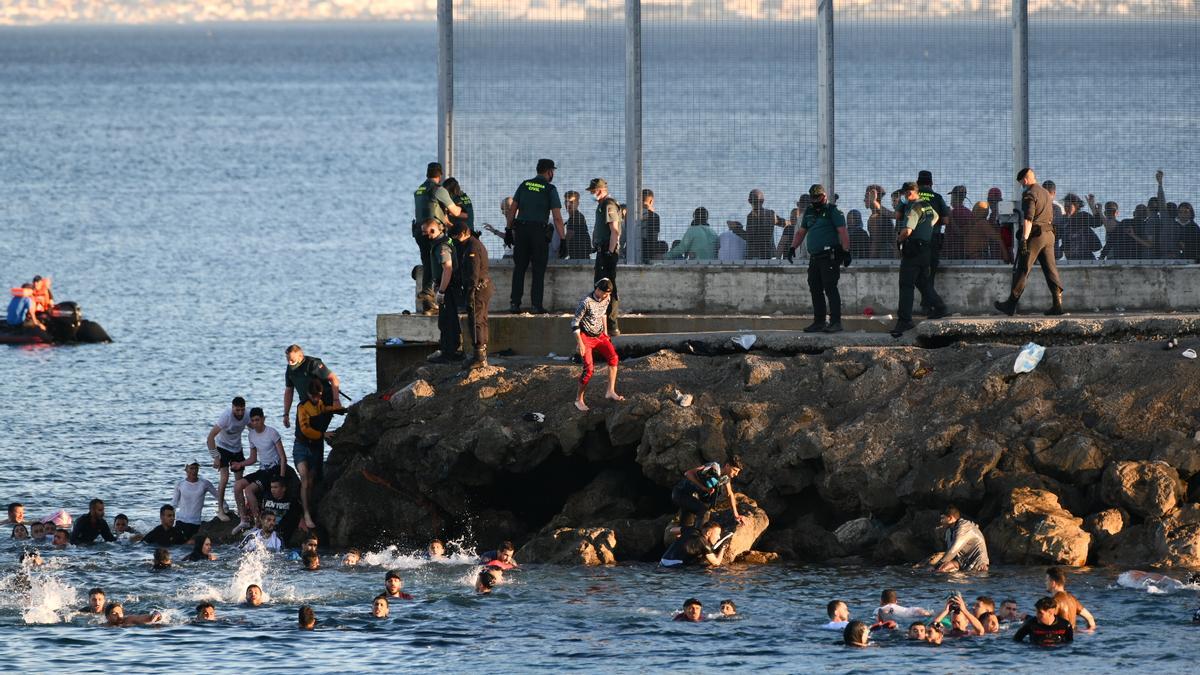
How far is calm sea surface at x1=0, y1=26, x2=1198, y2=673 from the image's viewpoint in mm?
26031

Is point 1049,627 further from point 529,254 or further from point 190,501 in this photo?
point 190,501

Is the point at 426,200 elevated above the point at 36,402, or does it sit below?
above

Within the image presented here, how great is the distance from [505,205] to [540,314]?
76.6 inches

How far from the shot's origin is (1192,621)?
85.5 ft

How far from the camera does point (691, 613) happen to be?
2662 cm

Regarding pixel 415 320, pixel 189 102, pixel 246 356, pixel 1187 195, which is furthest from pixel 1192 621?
pixel 189 102

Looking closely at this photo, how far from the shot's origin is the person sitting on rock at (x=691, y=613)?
87.4 feet

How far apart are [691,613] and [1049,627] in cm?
407

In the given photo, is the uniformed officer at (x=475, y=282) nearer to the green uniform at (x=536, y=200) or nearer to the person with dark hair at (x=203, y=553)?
the green uniform at (x=536, y=200)

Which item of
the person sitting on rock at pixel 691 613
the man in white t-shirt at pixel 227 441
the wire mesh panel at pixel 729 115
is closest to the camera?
the person sitting on rock at pixel 691 613

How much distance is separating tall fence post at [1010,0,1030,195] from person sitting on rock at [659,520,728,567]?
8.03m

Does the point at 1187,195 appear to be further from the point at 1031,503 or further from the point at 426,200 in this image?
the point at 426,200

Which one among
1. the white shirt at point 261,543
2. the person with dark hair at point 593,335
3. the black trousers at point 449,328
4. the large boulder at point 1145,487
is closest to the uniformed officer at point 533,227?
the black trousers at point 449,328

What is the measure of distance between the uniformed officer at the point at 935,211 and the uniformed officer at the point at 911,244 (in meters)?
0.13
